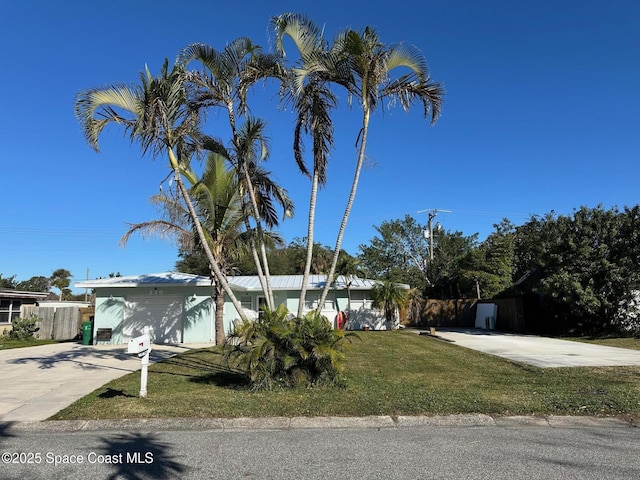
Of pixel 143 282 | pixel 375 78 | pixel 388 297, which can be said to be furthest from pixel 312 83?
pixel 388 297

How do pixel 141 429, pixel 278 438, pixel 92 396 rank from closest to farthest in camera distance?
pixel 278 438 → pixel 141 429 → pixel 92 396

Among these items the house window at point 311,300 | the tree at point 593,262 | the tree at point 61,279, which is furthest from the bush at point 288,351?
the tree at point 61,279

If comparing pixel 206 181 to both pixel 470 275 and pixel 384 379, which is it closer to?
pixel 384 379

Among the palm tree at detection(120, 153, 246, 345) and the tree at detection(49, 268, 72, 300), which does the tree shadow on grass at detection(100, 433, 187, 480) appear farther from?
the tree at detection(49, 268, 72, 300)

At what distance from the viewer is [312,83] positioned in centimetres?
870

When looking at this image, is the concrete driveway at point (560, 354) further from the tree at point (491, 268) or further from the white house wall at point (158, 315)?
the tree at point (491, 268)

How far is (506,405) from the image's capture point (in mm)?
6602

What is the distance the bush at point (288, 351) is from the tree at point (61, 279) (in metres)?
73.0

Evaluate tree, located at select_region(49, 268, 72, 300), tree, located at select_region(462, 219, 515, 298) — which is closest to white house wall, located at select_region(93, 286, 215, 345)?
tree, located at select_region(462, 219, 515, 298)

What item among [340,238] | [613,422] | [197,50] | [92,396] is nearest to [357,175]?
[340,238]

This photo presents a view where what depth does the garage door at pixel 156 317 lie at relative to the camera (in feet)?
62.1

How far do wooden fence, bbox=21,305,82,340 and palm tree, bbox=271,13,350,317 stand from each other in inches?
715

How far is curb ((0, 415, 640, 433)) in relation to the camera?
19.0 ft

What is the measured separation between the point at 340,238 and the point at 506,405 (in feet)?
13.3
